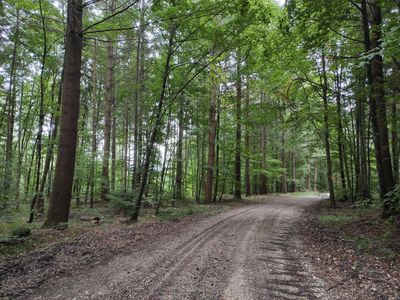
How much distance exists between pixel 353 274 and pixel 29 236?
7163 millimetres

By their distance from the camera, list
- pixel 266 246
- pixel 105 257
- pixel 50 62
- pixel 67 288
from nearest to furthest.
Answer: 1. pixel 67 288
2. pixel 105 257
3. pixel 266 246
4. pixel 50 62

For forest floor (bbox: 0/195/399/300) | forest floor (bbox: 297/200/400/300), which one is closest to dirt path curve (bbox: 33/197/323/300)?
forest floor (bbox: 0/195/399/300)

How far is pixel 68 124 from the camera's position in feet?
24.9

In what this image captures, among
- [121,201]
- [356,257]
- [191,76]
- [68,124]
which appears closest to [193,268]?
[356,257]

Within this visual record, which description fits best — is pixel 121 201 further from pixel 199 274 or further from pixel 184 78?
pixel 199 274

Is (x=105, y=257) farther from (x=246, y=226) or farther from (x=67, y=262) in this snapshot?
(x=246, y=226)

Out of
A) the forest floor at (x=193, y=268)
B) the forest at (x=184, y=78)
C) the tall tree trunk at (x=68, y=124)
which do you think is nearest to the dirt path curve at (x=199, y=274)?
the forest floor at (x=193, y=268)

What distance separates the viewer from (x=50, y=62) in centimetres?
1084

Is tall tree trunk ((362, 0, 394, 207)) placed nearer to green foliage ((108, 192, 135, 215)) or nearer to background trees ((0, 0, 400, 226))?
background trees ((0, 0, 400, 226))

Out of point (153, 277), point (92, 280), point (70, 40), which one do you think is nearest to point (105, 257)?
point (92, 280)

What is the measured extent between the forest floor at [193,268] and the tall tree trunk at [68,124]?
0.87 metres

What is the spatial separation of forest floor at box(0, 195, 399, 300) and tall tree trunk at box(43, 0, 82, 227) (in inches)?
34.2

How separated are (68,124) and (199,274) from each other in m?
5.87

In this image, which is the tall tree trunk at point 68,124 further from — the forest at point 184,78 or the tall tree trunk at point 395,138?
the tall tree trunk at point 395,138
